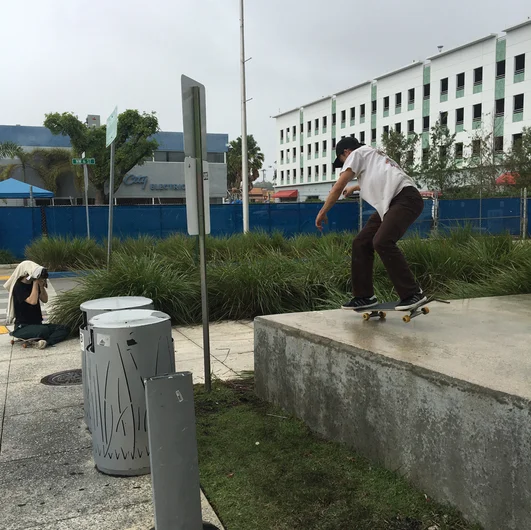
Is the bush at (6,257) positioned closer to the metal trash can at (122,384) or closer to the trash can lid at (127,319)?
the trash can lid at (127,319)

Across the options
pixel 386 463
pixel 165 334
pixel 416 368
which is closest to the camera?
pixel 416 368

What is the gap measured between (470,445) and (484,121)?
57605mm

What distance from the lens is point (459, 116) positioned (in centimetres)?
5872

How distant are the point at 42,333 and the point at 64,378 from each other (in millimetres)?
1819

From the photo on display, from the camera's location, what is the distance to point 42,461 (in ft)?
12.7

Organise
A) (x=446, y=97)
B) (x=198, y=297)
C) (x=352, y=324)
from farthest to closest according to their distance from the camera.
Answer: (x=446, y=97), (x=198, y=297), (x=352, y=324)

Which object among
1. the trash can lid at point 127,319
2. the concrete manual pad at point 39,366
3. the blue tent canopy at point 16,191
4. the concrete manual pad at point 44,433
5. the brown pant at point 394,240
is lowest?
the concrete manual pad at point 39,366

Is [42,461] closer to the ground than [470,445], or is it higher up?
closer to the ground

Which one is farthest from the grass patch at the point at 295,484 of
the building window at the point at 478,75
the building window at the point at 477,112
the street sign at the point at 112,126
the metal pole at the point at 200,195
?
the building window at the point at 478,75

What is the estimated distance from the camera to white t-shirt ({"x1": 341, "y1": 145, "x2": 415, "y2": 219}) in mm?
4664

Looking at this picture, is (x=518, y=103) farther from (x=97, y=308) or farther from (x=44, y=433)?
(x=44, y=433)

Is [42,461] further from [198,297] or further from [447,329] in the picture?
[198,297]

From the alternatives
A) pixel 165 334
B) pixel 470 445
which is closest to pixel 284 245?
pixel 165 334

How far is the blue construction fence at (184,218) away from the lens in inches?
788
